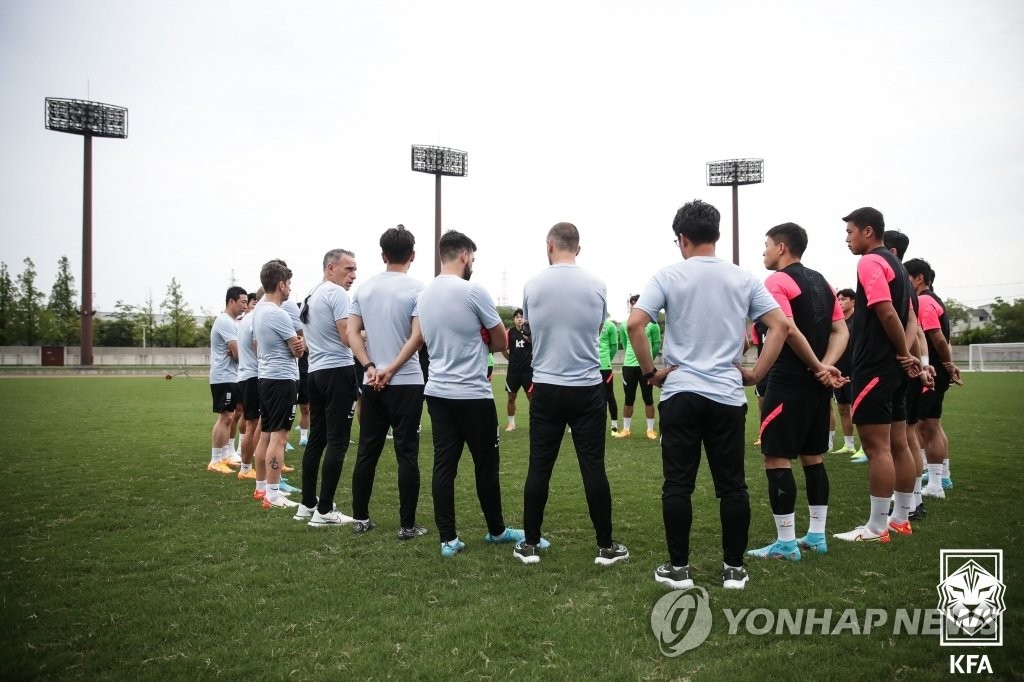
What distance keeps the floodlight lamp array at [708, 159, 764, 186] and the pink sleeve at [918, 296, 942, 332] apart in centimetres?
6479

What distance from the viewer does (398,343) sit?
542cm

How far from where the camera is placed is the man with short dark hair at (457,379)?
4965 mm

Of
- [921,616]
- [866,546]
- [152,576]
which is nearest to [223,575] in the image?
[152,576]

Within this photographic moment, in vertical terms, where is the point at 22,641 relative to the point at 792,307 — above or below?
below

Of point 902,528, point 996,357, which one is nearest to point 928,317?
point 902,528

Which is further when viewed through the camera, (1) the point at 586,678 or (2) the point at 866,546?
(2) the point at 866,546

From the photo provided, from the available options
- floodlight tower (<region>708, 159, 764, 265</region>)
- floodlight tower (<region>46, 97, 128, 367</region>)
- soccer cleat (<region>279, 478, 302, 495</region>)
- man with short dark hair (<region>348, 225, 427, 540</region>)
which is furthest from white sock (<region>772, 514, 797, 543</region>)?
floodlight tower (<region>708, 159, 764, 265</region>)

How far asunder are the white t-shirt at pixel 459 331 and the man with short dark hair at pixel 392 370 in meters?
0.38

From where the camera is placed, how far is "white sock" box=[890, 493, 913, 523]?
5.28m

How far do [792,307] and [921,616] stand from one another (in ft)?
7.32

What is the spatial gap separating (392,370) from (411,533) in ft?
4.59

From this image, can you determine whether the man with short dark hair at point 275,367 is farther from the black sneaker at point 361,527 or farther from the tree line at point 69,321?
the tree line at point 69,321

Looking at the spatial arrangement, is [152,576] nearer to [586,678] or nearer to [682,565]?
[586,678]

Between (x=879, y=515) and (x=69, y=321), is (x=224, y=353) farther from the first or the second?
(x=69, y=321)
